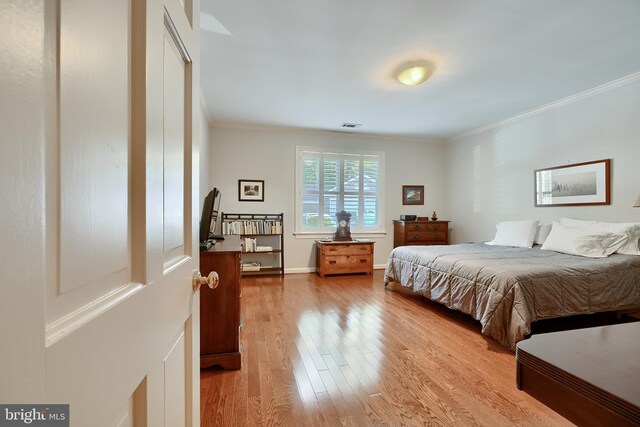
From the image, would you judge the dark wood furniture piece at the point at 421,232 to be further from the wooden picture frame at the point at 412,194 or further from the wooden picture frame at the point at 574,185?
the wooden picture frame at the point at 574,185

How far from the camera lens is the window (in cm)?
527

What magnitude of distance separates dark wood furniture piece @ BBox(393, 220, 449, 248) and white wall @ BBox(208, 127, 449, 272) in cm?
34

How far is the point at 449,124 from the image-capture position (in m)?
4.84

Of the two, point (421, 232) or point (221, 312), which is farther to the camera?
point (421, 232)

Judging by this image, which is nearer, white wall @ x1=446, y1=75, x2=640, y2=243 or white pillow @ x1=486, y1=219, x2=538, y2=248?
white wall @ x1=446, y1=75, x2=640, y2=243

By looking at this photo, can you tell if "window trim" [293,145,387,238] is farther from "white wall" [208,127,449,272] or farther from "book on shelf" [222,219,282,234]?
"book on shelf" [222,219,282,234]

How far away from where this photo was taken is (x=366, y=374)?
77.0 inches

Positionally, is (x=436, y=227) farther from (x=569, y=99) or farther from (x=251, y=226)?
(x=251, y=226)

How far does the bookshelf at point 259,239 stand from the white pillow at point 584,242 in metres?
3.70

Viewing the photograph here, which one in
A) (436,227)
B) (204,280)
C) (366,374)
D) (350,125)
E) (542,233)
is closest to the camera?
(204,280)

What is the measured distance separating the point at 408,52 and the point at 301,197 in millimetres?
3059

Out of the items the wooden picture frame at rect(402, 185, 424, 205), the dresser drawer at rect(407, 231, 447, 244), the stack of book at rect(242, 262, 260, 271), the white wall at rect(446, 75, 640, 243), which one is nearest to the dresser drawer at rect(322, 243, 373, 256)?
the dresser drawer at rect(407, 231, 447, 244)

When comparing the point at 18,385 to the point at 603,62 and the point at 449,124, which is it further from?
the point at 449,124

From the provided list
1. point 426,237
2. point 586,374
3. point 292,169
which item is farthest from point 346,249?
point 586,374
